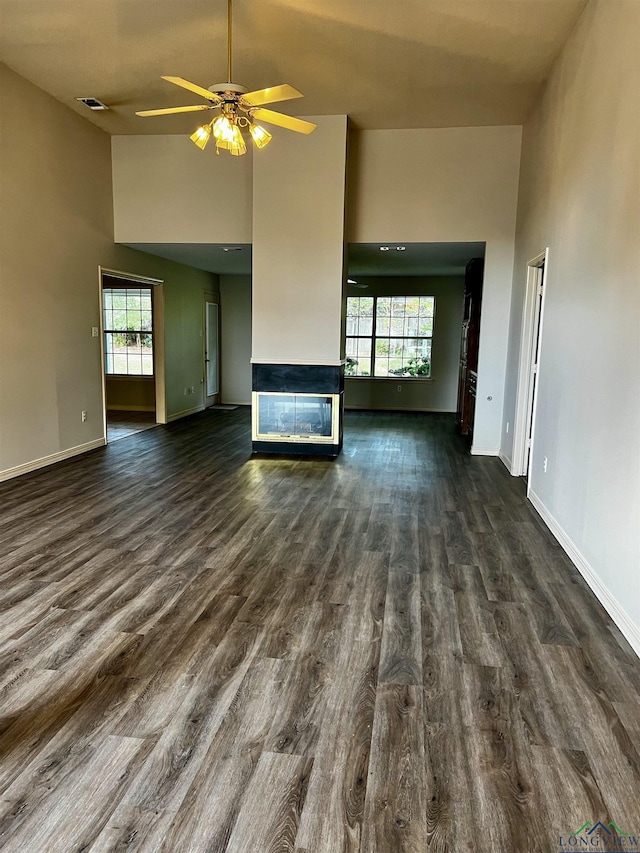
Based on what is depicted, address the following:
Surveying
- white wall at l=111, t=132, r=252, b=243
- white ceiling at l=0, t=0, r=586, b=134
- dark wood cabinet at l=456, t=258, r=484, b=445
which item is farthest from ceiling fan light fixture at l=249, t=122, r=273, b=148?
dark wood cabinet at l=456, t=258, r=484, b=445

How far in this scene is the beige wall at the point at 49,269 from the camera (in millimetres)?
5102

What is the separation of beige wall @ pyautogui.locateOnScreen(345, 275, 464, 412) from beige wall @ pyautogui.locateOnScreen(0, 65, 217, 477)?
5.19 metres

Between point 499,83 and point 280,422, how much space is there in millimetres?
3980

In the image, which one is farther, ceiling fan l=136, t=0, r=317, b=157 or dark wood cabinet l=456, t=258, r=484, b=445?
dark wood cabinet l=456, t=258, r=484, b=445

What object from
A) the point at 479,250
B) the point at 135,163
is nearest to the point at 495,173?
the point at 479,250

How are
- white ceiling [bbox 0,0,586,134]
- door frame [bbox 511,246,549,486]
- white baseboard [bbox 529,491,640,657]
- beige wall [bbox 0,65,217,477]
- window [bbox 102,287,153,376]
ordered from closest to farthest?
white baseboard [bbox 529,491,640,657] → white ceiling [bbox 0,0,586,134] → beige wall [bbox 0,65,217,477] → door frame [bbox 511,246,549,486] → window [bbox 102,287,153,376]

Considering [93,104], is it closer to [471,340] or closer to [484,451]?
[471,340]

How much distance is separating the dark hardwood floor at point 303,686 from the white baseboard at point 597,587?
0.16ft

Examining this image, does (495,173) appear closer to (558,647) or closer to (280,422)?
(280,422)

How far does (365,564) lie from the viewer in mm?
3430

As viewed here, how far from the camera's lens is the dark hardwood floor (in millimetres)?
1617

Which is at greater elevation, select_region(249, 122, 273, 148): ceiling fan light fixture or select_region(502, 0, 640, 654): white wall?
select_region(249, 122, 273, 148): ceiling fan light fixture

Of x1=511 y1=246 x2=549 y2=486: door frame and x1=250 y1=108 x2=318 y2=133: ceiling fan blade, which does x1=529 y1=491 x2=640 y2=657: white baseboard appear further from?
x1=250 y1=108 x2=318 y2=133: ceiling fan blade

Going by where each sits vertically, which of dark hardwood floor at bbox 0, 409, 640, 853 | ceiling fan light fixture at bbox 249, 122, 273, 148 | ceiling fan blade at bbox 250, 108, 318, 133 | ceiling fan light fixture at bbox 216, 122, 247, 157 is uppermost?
ceiling fan blade at bbox 250, 108, 318, 133
